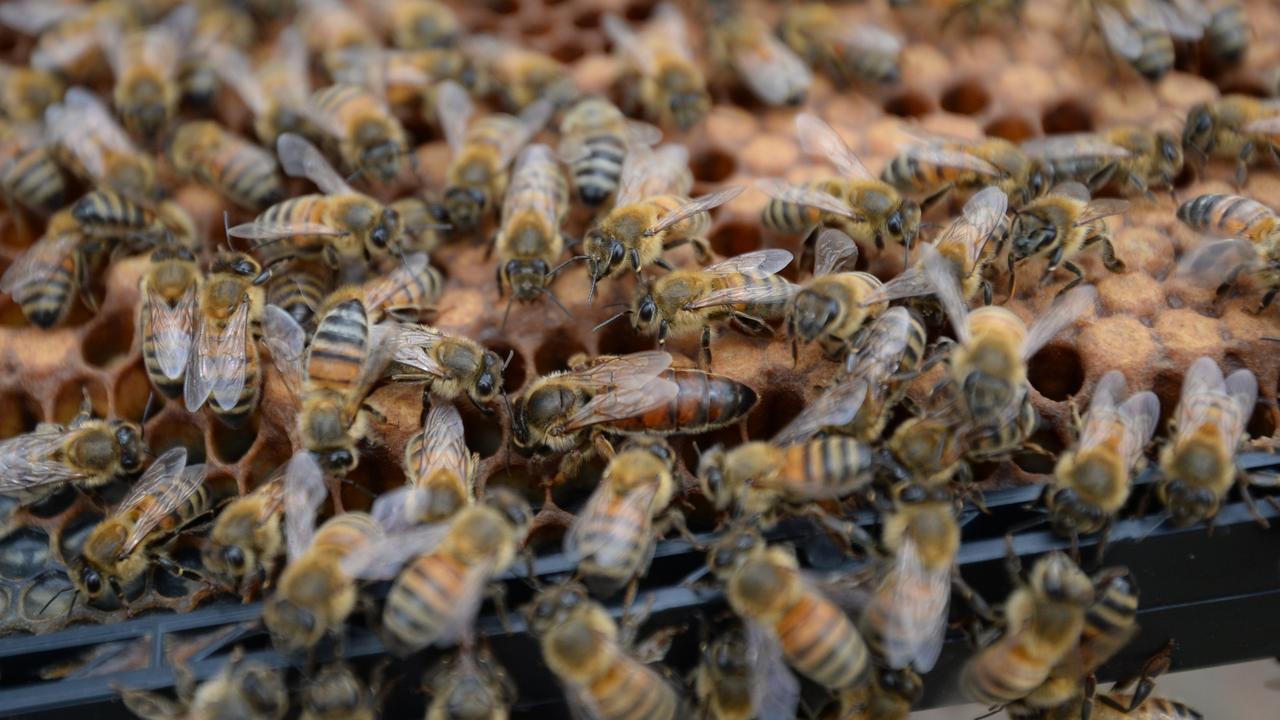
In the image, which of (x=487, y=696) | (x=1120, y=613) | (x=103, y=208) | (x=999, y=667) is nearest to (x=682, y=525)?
(x=487, y=696)

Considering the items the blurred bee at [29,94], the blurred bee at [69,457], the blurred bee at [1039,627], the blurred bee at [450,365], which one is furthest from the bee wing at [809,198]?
the blurred bee at [29,94]

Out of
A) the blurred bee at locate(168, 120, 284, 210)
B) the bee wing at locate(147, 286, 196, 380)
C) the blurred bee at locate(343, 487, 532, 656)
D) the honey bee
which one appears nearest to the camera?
the blurred bee at locate(343, 487, 532, 656)

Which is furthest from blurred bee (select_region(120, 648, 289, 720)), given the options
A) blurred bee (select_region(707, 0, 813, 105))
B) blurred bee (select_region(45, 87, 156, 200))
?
blurred bee (select_region(707, 0, 813, 105))

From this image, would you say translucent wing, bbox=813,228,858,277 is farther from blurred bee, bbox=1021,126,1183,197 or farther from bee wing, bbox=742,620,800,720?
bee wing, bbox=742,620,800,720

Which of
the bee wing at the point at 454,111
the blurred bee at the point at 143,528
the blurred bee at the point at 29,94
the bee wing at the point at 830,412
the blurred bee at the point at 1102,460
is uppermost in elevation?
the blurred bee at the point at 29,94

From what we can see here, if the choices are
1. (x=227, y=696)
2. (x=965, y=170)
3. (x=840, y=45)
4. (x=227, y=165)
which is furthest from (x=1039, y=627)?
(x=227, y=165)

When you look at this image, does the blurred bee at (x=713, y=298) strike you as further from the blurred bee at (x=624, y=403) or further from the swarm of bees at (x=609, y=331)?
the blurred bee at (x=624, y=403)
